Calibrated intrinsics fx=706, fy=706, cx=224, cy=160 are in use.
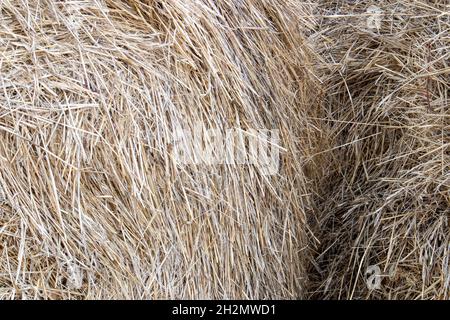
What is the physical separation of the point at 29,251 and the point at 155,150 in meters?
0.30

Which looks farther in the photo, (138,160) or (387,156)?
(387,156)

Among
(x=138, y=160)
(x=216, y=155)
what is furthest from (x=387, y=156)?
(x=138, y=160)

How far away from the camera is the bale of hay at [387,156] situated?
54.7 inches

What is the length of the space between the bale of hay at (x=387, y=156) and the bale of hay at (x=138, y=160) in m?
0.12

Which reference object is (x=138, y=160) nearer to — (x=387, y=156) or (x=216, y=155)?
(x=216, y=155)

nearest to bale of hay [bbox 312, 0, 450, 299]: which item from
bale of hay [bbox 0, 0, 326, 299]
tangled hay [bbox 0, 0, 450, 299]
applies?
tangled hay [bbox 0, 0, 450, 299]

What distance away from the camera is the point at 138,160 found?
133 centimetres

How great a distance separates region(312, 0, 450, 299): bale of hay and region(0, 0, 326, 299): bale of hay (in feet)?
0.38

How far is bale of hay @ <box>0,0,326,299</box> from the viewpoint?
1.26 m

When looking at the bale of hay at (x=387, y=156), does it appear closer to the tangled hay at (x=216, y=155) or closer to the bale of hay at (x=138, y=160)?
the tangled hay at (x=216, y=155)

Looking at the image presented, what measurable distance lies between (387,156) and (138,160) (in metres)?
0.54

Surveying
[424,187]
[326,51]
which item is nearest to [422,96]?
[424,187]

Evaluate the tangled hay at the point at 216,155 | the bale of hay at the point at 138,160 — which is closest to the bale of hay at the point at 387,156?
the tangled hay at the point at 216,155

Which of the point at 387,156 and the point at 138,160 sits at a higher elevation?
the point at 138,160
